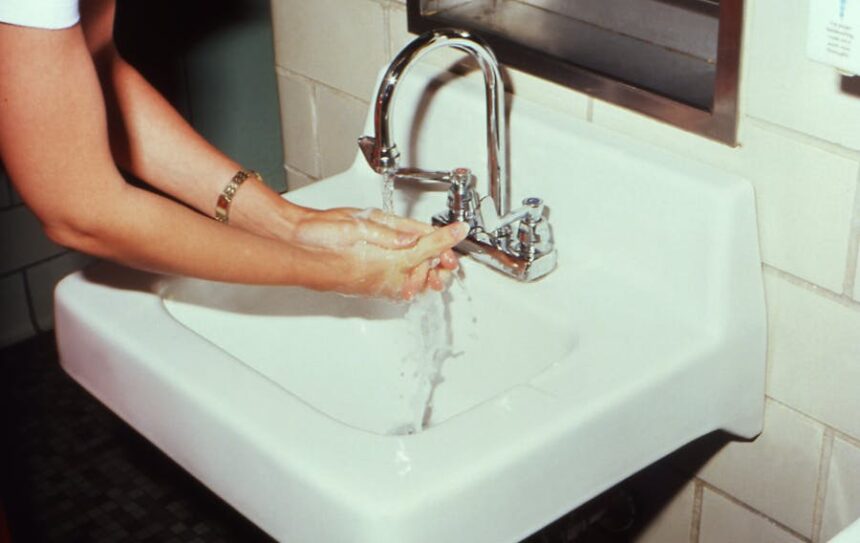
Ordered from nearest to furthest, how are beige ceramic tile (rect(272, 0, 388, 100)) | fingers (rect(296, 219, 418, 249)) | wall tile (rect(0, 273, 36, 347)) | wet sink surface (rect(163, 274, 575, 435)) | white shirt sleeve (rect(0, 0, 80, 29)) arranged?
white shirt sleeve (rect(0, 0, 80, 29)) → fingers (rect(296, 219, 418, 249)) → wet sink surface (rect(163, 274, 575, 435)) → beige ceramic tile (rect(272, 0, 388, 100)) → wall tile (rect(0, 273, 36, 347))

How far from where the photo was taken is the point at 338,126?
1.59 meters

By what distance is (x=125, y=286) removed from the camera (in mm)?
1192

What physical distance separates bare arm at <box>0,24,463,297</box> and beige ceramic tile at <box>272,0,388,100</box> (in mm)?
433

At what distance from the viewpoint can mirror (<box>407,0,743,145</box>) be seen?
1107 millimetres

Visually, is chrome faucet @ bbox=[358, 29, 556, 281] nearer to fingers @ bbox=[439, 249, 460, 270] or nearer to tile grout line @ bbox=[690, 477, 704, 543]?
fingers @ bbox=[439, 249, 460, 270]

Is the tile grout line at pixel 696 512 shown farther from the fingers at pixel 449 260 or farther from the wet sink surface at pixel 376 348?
the fingers at pixel 449 260

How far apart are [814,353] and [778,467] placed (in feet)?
0.48

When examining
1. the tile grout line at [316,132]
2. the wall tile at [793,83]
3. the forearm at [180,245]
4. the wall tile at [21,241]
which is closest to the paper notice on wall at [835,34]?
the wall tile at [793,83]

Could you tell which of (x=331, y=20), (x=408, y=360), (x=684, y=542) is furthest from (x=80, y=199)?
(x=684, y=542)

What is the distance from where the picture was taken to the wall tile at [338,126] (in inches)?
60.9

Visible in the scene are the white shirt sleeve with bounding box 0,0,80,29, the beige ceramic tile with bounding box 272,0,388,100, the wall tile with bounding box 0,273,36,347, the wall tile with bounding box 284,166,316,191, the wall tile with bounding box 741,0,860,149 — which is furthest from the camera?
the wall tile with bounding box 0,273,36,347

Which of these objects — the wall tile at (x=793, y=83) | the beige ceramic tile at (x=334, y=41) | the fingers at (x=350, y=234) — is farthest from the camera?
the beige ceramic tile at (x=334, y=41)

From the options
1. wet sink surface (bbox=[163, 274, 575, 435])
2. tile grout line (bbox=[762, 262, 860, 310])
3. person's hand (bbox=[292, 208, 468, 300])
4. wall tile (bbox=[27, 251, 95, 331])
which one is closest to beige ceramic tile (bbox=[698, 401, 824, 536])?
tile grout line (bbox=[762, 262, 860, 310])

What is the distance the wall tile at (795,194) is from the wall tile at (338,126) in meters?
0.50
